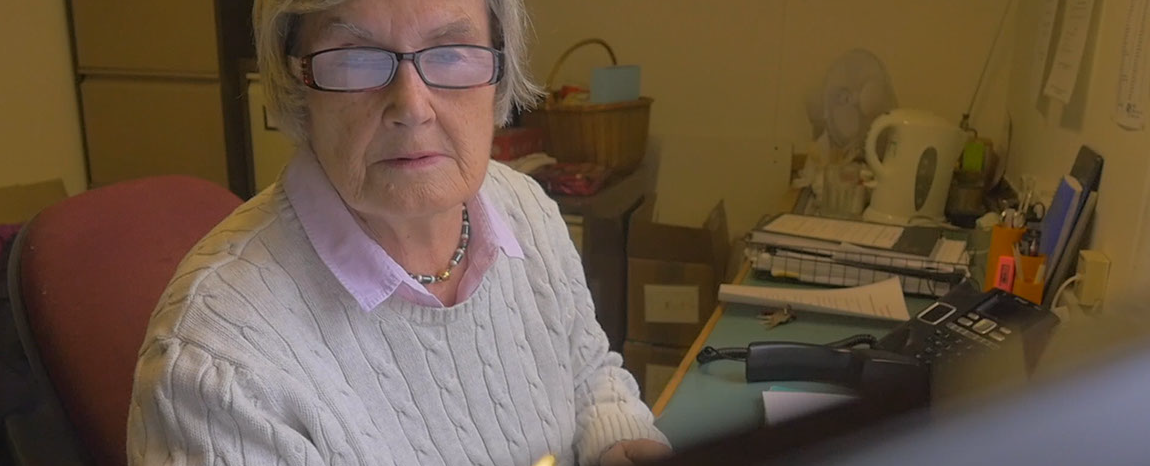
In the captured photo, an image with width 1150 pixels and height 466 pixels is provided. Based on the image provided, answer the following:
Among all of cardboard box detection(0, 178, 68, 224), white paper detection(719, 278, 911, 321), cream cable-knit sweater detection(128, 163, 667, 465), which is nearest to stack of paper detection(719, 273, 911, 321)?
white paper detection(719, 278, 911, 321)

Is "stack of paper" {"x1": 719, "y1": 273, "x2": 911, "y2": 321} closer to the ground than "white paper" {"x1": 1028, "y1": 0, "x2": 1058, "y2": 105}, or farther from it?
closer to the ground

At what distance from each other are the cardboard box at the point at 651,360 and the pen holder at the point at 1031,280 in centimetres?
101

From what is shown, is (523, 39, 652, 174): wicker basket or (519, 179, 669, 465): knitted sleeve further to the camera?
(523, 39, 652, 174): wicker basket

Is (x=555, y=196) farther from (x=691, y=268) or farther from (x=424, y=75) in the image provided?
(x=424, y=75)

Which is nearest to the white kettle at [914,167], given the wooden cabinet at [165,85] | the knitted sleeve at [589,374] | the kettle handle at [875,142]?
the kettle handle at [875,142]

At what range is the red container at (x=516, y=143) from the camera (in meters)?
2.44

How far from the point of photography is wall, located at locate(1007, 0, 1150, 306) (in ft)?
3.88

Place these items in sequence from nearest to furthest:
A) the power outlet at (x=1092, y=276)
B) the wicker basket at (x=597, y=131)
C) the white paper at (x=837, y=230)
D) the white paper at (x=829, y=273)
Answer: the power outlet at (x=1092, y=276), the white paper at (x=829, y=273), the white paper at (x=837, y=230), the wicker basket at (x=597, y=131)

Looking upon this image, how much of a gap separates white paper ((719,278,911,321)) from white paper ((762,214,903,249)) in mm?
149

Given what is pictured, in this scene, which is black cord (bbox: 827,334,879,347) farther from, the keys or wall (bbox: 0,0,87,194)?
wall (bbox: 0,0,87,194)

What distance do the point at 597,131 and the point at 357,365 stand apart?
1.62 meters

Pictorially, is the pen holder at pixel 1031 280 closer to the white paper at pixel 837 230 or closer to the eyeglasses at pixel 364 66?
the white paper at pixel 837 230

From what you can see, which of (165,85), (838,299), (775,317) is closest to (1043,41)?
(838,299)

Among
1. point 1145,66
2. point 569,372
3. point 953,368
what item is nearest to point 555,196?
point 569,372
